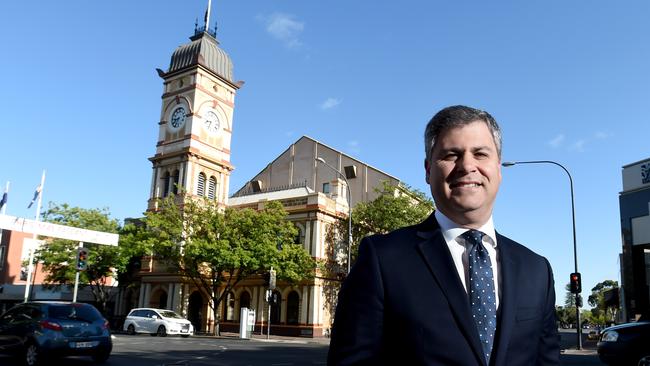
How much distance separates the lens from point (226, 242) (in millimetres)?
33656

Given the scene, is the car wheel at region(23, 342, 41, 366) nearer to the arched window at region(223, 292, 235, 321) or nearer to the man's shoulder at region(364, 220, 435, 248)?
the man's shoulder at region(364, 220, 435, 248)

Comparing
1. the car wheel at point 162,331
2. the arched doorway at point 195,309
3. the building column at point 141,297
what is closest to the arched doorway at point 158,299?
the building column at point 141,297

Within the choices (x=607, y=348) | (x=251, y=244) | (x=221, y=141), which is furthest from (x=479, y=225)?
(x=221, y=141)

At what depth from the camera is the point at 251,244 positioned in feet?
112

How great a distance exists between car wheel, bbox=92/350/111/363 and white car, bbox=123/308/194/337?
56.7 feet

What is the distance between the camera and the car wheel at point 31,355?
1148 cm

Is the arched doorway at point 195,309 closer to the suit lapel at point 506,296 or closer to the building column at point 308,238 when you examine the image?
the building column at point 308,238

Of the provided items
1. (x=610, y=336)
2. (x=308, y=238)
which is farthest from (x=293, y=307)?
(x=610, y=336)

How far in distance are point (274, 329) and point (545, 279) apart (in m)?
37.6

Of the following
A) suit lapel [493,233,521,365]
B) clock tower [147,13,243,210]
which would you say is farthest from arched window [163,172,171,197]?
suit lapel [493,233,521,365]

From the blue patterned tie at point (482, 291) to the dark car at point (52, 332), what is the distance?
11838 millimetres

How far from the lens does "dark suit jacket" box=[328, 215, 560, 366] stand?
181 centimetres

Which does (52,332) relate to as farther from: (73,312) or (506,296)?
(506,296)

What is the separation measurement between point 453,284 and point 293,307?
125 feet
